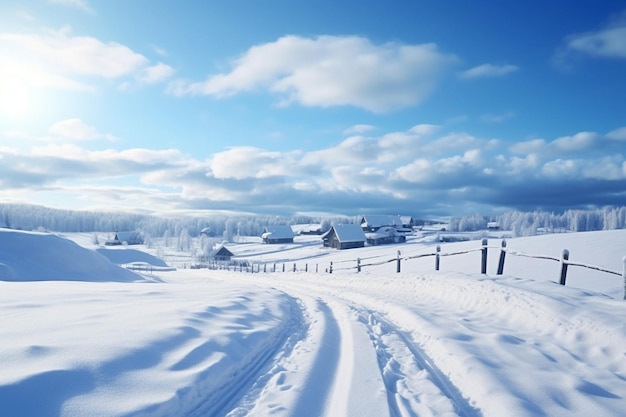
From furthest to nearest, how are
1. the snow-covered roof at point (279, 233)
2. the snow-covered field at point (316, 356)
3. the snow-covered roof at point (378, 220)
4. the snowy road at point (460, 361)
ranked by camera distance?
the snow-covered roof at point (279, 233) → the snow-covered roof at point (378, 220) → the snowy road at point (460, 361) → the snow-covered field at point (316, 356)

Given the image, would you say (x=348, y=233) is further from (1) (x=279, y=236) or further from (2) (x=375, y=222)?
(1) (x=279, y=236)

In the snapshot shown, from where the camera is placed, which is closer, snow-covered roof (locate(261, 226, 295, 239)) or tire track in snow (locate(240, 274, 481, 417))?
tire track in snow (locate(240, 274, 481, 417))

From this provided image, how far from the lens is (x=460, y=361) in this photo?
5742mm

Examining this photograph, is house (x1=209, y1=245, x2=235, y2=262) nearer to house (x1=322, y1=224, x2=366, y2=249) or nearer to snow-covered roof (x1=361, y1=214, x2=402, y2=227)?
house (x1=322, y1=224, x2=366, y2=249)

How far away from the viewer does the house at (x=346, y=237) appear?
244 feet

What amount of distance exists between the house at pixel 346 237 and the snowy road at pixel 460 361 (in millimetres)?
63506

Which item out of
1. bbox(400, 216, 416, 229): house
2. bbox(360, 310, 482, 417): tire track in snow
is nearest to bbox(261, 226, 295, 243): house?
bbox(400, 216, 416, 229): house

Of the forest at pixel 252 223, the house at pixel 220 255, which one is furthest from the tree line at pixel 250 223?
the house at pixel 220 255

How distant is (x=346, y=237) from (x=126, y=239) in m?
87.4

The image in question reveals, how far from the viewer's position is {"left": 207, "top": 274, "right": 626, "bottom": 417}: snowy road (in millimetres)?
4391

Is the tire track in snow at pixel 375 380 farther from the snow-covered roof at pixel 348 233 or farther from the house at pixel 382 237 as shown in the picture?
the house at pixel 382 237

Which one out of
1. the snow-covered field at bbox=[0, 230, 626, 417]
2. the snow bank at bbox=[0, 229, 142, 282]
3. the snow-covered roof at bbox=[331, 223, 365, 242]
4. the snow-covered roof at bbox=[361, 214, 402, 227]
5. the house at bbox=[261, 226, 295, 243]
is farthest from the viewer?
the house at bbox=[261, 226, 295, 243]

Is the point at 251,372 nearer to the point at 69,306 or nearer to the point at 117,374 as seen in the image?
the point at 117,374

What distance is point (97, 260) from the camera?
79.7 feet
